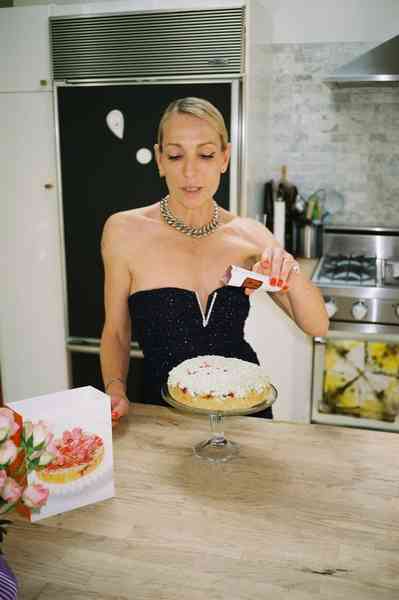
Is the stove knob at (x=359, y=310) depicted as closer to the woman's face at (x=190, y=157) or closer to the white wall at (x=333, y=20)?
the woman's face at (x=190, y=157)

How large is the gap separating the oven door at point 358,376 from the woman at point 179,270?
36.7 inches

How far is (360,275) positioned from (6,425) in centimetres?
243

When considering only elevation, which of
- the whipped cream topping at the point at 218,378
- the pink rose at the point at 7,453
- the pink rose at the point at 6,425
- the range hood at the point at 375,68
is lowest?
the whipped cream topping at the point at 218,378

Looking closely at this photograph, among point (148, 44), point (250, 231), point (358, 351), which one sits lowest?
point (358, 351)

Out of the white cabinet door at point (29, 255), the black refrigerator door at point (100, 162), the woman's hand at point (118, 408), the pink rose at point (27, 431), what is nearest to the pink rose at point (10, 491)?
the pink rose at point (27, 431)

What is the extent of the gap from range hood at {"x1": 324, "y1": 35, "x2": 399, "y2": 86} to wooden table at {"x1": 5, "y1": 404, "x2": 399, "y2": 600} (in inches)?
73.7

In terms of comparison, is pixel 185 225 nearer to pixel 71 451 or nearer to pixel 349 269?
pixel 71 451

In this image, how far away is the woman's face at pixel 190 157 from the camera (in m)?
2.07

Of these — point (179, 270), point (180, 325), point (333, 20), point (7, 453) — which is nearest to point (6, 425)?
A: point (7, 453)

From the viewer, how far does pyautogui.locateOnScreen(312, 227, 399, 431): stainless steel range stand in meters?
2.87

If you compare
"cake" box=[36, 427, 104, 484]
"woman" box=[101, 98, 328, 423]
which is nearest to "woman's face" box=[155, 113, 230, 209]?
"woman" box=[101, 98, 328, 423]

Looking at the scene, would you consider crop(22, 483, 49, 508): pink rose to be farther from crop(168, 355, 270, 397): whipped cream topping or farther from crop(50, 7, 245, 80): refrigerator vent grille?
crop(50, 7, 245, 80): refrigerator vent grille

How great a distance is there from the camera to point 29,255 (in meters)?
3.24

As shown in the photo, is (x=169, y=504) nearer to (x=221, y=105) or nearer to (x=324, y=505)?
(x=324, y=505)
